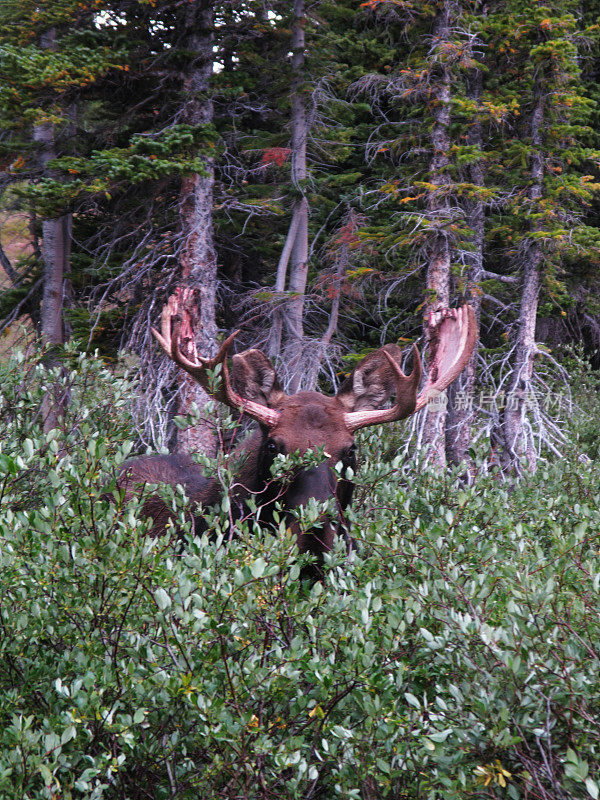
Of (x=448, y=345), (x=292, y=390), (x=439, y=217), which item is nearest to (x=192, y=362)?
(x=448, y=345)

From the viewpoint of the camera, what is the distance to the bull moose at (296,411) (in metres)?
5.14

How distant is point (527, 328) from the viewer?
41.0 ft

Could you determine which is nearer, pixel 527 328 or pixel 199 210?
pixel 199 210

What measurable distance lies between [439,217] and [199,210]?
407cm

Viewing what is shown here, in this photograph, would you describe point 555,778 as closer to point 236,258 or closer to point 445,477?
point 445,477

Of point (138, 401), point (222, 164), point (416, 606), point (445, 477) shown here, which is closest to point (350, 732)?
point (416, 606)

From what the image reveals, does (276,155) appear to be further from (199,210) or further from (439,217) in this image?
(439,217)

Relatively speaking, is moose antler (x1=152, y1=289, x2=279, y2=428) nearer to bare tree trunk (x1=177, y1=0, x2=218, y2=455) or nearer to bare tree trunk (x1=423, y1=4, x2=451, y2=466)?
bare tree trunk (x1=177, y1=0, x2=218, y2=455)

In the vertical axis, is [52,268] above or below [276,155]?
below

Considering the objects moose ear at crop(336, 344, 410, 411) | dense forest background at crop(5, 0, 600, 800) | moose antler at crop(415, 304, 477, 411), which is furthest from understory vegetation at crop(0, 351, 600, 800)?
moose antler at crop(415, 304, 477, 411)

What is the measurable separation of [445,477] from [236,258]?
9.75 meters

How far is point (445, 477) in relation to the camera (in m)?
5.98

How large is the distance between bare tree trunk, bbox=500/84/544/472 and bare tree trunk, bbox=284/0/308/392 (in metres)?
3.84

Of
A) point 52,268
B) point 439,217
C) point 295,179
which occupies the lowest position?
point 52,268
